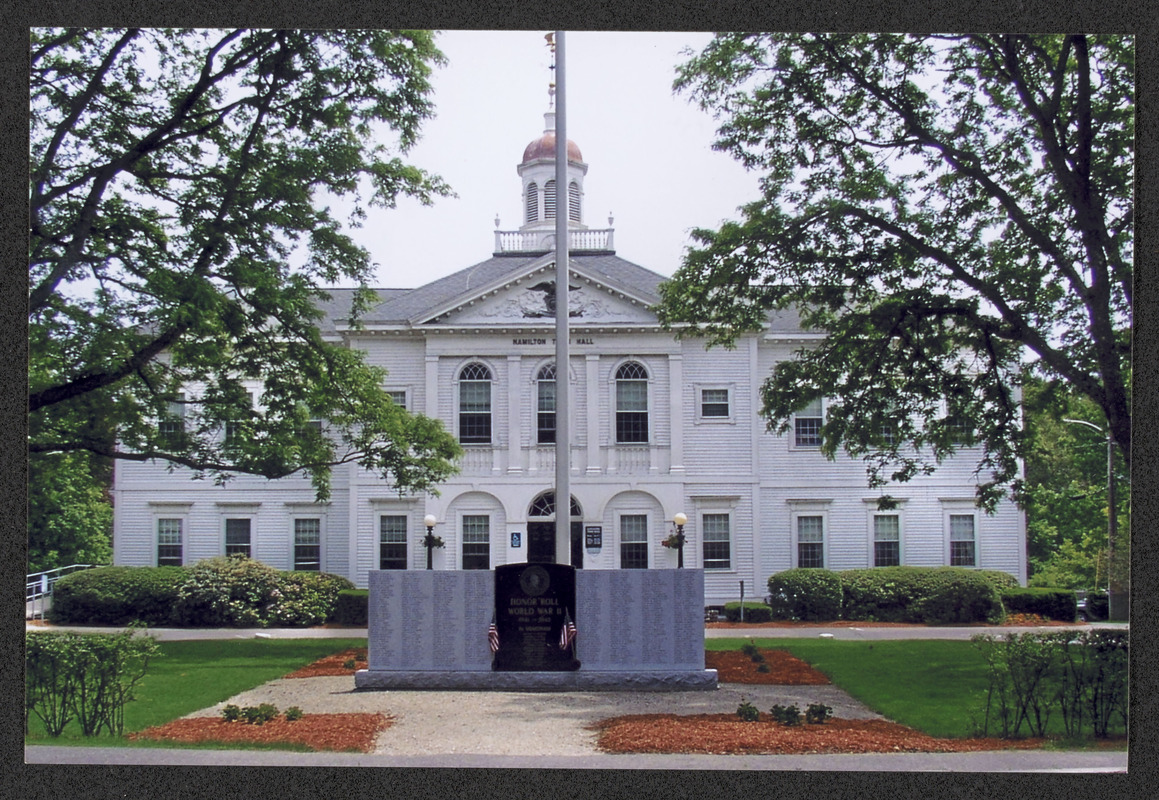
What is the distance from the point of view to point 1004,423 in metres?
12.0

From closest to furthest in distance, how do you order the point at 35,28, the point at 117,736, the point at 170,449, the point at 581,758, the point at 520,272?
the point at 581,758
the point at 117,736
the point at 35,28
the point at 170,449
the point at 520,272

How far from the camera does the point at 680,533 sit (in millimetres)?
12875

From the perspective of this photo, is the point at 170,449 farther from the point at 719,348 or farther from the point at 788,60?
the point at 788,60

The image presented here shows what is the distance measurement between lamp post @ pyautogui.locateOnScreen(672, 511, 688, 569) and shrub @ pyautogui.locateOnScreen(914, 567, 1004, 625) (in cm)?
298

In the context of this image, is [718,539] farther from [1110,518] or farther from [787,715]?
[1110,518]

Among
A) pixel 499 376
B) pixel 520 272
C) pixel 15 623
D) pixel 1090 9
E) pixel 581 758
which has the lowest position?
pixel 581 758

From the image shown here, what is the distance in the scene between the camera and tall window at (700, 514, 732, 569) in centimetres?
1316

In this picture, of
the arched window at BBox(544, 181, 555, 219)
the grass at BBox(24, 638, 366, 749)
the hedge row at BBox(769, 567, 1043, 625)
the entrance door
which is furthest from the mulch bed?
the arched window at BBox(544, 181, 555, 219)

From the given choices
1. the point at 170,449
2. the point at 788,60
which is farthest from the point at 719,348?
the point at 170,449

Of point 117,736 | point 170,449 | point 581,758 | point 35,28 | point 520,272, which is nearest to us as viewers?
point 581,758

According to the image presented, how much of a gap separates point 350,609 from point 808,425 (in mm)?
6553

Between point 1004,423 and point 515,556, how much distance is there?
640 cm

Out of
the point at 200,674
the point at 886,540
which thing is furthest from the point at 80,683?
the point at 886,540

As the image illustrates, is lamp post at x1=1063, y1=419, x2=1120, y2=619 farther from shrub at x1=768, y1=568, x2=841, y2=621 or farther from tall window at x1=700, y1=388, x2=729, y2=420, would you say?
tall window at x1=700, y1=388, x2=729, y2=420
